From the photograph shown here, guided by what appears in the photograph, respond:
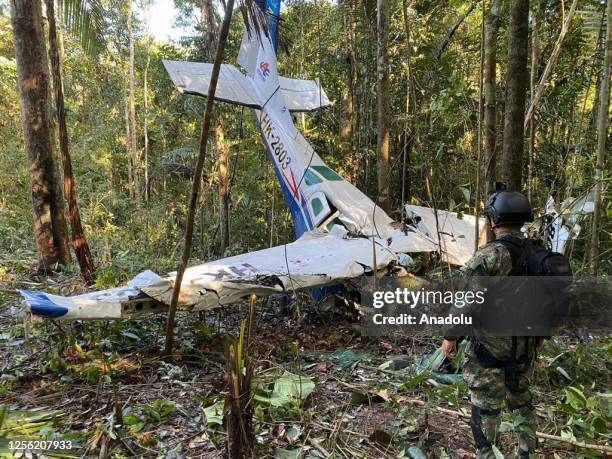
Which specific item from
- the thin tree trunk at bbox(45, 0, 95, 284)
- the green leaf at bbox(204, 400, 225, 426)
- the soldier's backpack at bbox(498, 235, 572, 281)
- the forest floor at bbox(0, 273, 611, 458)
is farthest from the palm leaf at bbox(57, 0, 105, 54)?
the soldier's backpack at bbox(498, 235, 572, 281)

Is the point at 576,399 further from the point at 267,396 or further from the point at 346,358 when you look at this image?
the point at 267,396

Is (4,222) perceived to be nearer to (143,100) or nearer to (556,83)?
(143,100)

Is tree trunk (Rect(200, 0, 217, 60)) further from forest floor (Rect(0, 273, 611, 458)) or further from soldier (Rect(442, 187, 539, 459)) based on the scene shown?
soldier (Rect(442, 187, 539, 459))

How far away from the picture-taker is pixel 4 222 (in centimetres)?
1305

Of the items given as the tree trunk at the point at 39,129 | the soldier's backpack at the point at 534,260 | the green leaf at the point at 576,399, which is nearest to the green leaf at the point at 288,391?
the soldier's backpack at the point at 534,260

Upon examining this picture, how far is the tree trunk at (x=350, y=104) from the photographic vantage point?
11.2 m

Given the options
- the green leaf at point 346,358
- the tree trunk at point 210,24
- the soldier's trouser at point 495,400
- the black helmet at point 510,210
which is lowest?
the green leaf at point 346,358

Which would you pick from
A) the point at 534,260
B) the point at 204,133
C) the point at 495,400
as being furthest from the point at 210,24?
the point at 495,400

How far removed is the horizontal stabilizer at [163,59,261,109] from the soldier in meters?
6.14

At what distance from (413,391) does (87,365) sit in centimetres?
291

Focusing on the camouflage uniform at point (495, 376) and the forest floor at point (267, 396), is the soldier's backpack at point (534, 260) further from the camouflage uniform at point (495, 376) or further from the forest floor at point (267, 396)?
the forest floor at point (267, 396)

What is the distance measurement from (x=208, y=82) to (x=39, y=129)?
3118mm

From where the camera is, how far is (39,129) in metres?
7.70

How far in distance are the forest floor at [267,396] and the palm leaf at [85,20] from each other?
5.22m
